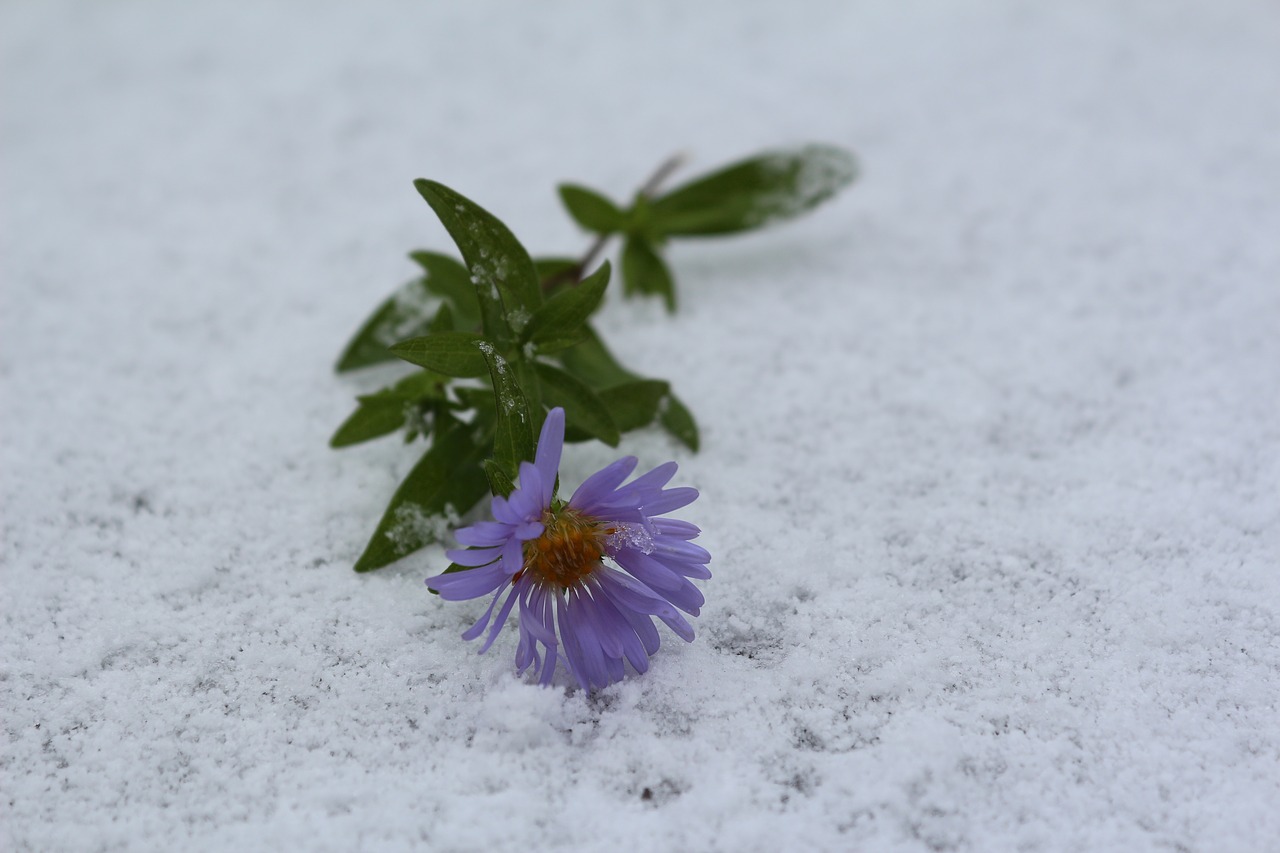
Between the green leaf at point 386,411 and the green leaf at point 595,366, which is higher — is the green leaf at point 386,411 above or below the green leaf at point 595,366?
above

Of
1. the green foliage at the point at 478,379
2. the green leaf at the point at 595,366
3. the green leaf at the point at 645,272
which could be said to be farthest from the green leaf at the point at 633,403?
the green leaf at the point at 645,272

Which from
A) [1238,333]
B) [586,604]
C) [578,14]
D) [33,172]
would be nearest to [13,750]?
[586,604]

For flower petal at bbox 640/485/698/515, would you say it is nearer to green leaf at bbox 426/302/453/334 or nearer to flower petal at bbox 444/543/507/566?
flower petal at bbox 444/543/507/566

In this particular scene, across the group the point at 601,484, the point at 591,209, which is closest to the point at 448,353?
the point at 601,484

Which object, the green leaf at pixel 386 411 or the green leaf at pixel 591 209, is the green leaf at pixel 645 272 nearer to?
the green leaf at pixel 591 209

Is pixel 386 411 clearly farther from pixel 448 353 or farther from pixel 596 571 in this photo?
pixel 596 571

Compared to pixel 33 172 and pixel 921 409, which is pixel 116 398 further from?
pixel 921 409
